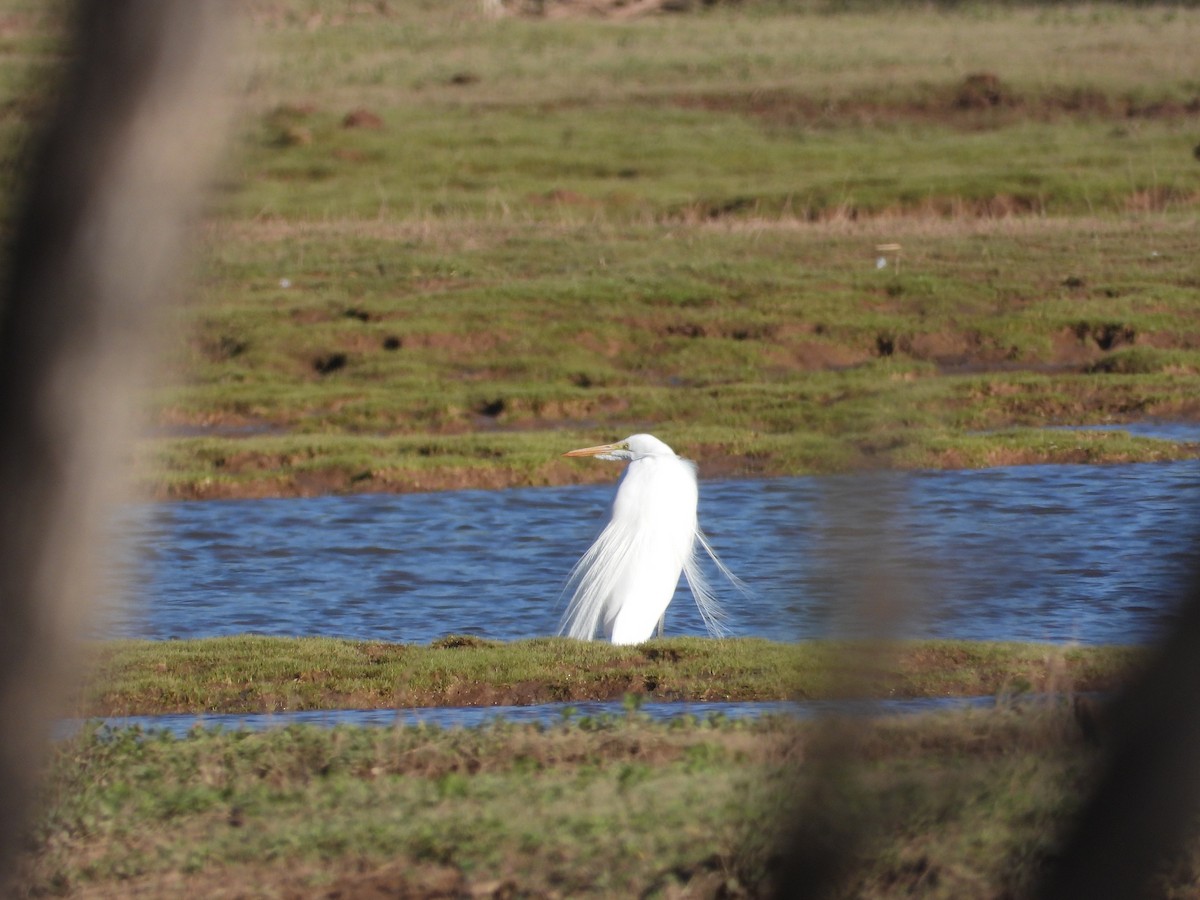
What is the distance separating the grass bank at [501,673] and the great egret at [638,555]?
0.49 m

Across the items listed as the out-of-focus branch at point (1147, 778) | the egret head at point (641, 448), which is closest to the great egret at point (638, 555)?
the egret head at point (641, 448)

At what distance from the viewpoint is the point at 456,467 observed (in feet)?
48.6

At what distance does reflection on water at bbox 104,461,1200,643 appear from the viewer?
9.85m

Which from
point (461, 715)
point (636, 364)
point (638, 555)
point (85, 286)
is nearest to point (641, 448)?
point (638, 555)

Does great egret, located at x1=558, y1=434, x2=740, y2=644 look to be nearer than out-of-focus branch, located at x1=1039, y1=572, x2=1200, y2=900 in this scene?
No

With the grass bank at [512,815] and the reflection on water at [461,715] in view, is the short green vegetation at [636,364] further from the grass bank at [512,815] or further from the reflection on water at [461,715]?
the reflection on water at [461,715]

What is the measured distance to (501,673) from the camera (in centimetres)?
796

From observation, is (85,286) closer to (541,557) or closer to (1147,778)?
(1147,778)

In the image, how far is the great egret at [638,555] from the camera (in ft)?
29.5

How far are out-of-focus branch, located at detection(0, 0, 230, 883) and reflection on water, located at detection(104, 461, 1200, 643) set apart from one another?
5.19 m

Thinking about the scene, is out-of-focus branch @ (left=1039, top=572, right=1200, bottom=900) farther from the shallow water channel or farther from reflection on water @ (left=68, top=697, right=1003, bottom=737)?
the shallow water channel

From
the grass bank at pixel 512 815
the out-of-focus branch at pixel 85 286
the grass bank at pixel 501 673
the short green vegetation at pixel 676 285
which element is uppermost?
the out-of-focus branch at pixel 85 286

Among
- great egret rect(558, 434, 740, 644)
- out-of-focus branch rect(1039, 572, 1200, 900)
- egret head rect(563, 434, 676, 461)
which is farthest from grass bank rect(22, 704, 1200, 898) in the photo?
egret head rect(563, 434, 676, 461)

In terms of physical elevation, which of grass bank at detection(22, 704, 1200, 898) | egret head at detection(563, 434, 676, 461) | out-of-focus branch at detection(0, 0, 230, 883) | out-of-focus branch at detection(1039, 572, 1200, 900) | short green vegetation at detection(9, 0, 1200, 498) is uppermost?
out-of-focus branch at detection(0, 0, 230, 883)
